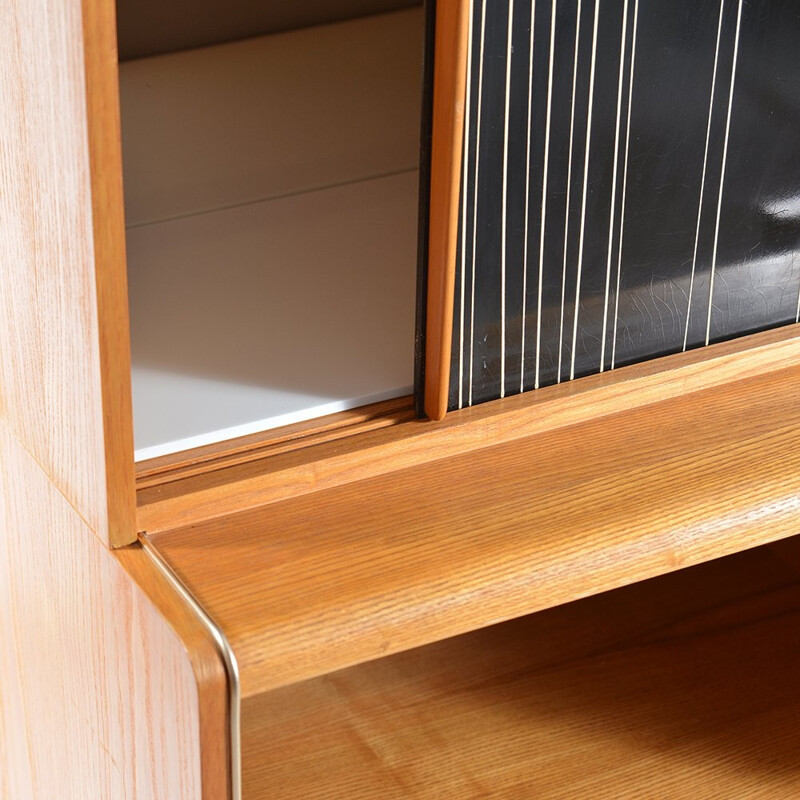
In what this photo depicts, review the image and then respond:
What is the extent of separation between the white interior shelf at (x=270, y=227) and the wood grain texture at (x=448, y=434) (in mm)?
20

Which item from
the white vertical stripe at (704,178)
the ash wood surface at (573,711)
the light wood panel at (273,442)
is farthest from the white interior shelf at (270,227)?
the ash wood surface at (573,711)

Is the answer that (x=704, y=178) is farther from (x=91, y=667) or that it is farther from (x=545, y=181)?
(x=91, y=667)

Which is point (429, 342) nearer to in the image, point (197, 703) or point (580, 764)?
point (197, 703)

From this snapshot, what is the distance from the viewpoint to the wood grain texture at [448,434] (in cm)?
46

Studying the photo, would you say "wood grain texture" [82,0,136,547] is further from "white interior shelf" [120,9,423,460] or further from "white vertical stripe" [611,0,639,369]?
"white vertical stripe" [611,0,639,369]

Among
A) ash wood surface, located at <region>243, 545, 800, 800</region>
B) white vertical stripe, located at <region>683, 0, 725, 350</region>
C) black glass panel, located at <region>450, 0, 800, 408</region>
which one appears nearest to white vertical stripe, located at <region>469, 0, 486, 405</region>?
black glass panel, located at <region>450, 0, 800, 408</region>

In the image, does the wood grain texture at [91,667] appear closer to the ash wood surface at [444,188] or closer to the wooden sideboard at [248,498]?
the wooden sideboard at [248,498]

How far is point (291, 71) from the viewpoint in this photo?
0.81 meters

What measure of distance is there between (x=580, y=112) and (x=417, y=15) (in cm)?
45

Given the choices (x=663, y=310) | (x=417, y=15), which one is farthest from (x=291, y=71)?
(x=663, y=310)

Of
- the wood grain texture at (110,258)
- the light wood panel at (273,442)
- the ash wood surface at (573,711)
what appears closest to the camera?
the wood grain texture at (110,258)

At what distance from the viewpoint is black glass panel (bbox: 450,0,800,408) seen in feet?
1.45

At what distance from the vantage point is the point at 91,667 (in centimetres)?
49

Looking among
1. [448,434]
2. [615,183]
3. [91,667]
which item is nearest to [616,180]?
[615,183]
